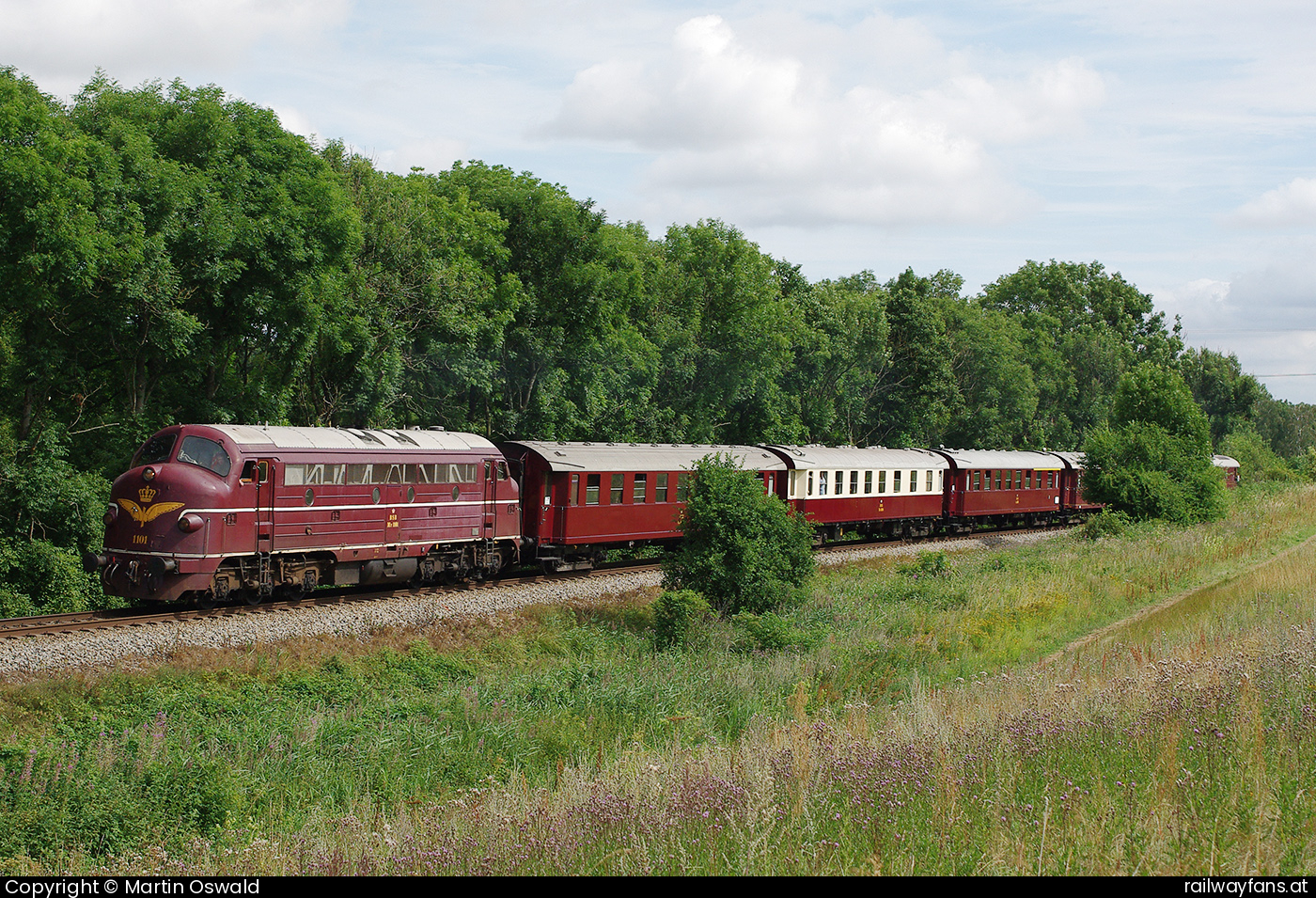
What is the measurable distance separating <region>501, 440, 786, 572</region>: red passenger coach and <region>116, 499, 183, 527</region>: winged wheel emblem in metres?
9.19

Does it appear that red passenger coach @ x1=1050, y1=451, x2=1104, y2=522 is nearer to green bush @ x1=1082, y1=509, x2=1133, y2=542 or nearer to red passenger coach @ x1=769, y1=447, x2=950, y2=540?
red passenger coach @ x1=769, y1=447, x2=950, y2=540

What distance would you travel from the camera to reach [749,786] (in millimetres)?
7695

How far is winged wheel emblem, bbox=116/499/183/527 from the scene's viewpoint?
18297mm

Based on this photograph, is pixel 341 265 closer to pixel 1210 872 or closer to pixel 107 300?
pixel 107 300

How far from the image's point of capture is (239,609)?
1928 centimetres

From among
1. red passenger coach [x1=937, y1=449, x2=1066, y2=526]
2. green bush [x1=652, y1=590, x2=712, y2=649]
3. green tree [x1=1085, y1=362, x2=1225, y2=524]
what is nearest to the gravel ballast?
green bush [x1=652, y1=590, x2=712, y2=649]

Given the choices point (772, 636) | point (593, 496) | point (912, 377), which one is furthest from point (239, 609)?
point (912, 377)

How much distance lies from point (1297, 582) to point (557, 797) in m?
21.8

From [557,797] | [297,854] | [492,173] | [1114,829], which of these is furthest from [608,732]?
[492,173]

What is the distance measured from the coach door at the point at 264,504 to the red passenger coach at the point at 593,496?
7365 millimetres

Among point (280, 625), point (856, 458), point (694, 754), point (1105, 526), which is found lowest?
point (280, 625)

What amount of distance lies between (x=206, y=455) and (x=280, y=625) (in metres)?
3.59

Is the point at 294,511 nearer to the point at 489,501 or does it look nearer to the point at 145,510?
the point at 145,510

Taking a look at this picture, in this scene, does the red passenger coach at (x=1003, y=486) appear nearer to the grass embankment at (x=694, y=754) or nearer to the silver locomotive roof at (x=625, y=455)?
the silver locomotive roof at (x=625, y=455)
